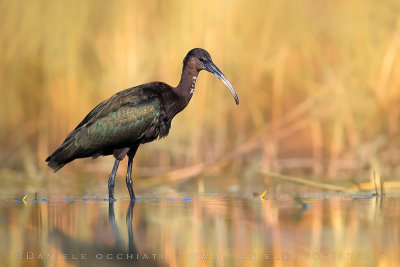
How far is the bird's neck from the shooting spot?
30.2ft

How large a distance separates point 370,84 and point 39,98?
445 cm

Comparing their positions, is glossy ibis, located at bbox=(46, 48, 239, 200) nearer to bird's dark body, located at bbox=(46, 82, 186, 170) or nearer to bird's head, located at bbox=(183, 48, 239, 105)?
bird's dark body, located at bbox=(46, 82, 186, 170)

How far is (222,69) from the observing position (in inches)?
435

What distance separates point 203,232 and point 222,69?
5.26 meters

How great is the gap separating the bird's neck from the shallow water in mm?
1224

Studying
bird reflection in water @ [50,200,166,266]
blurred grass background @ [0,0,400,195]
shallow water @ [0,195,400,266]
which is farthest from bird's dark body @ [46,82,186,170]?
bird reflection in water @ [50,200,166,266]

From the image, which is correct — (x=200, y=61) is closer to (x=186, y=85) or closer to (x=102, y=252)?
(x=186, y=85)

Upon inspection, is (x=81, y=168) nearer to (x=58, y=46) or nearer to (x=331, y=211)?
(x=58, y=46)

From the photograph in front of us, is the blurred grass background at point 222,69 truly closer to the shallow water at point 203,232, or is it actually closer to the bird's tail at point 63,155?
the bird's tail at point 63,155

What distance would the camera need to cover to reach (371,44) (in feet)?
35.9

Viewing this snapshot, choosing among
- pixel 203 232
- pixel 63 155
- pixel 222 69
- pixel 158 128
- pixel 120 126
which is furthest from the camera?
pixel 222 69

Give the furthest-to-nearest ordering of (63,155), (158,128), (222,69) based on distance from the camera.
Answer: (222,69) → (158,128) → (63,155)

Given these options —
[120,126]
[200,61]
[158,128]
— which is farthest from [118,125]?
[200,61]

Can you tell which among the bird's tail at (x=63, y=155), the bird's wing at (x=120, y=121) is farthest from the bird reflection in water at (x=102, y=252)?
the bird's wing at (x=120, y=121)
